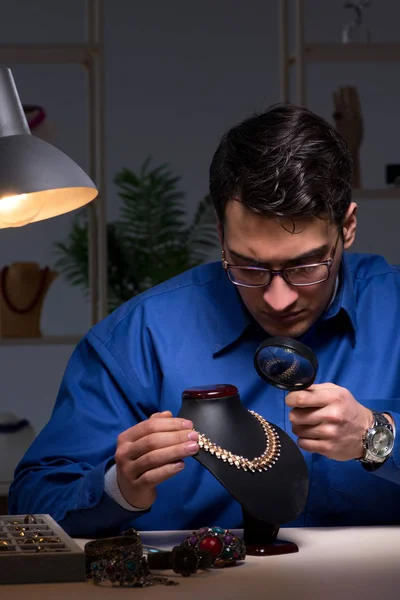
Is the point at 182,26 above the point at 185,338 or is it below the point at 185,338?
above

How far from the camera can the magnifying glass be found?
1.49 meters

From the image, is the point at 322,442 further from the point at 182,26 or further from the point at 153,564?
the point at 182,26

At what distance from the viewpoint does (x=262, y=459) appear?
5.02 feet

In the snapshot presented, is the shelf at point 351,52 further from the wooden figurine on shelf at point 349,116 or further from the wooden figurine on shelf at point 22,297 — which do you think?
the wooden figurine on shelf at point 22,297

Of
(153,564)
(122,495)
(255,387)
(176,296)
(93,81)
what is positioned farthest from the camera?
(93,81)

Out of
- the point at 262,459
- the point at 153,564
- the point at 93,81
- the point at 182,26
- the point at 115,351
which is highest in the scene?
the point at 182,26

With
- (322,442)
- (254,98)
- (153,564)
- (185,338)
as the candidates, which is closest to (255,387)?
(185,338)

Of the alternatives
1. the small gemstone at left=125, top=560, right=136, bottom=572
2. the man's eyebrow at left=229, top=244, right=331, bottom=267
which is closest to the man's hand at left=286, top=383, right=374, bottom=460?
the man's eyebrow at left=229, top=244, right=331, bottom=267

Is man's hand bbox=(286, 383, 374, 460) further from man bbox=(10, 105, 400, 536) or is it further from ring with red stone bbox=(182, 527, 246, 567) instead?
ring with red stone bbox=(182, 527, 246, 567)

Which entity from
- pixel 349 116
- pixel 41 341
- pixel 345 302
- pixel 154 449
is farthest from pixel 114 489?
pixel 349 116

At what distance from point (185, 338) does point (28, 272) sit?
1.67m

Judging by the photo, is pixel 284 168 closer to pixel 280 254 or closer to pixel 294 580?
pixel 280 254

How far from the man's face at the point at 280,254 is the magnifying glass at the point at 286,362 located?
0.26 m

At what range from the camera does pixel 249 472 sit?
4.94 feet
